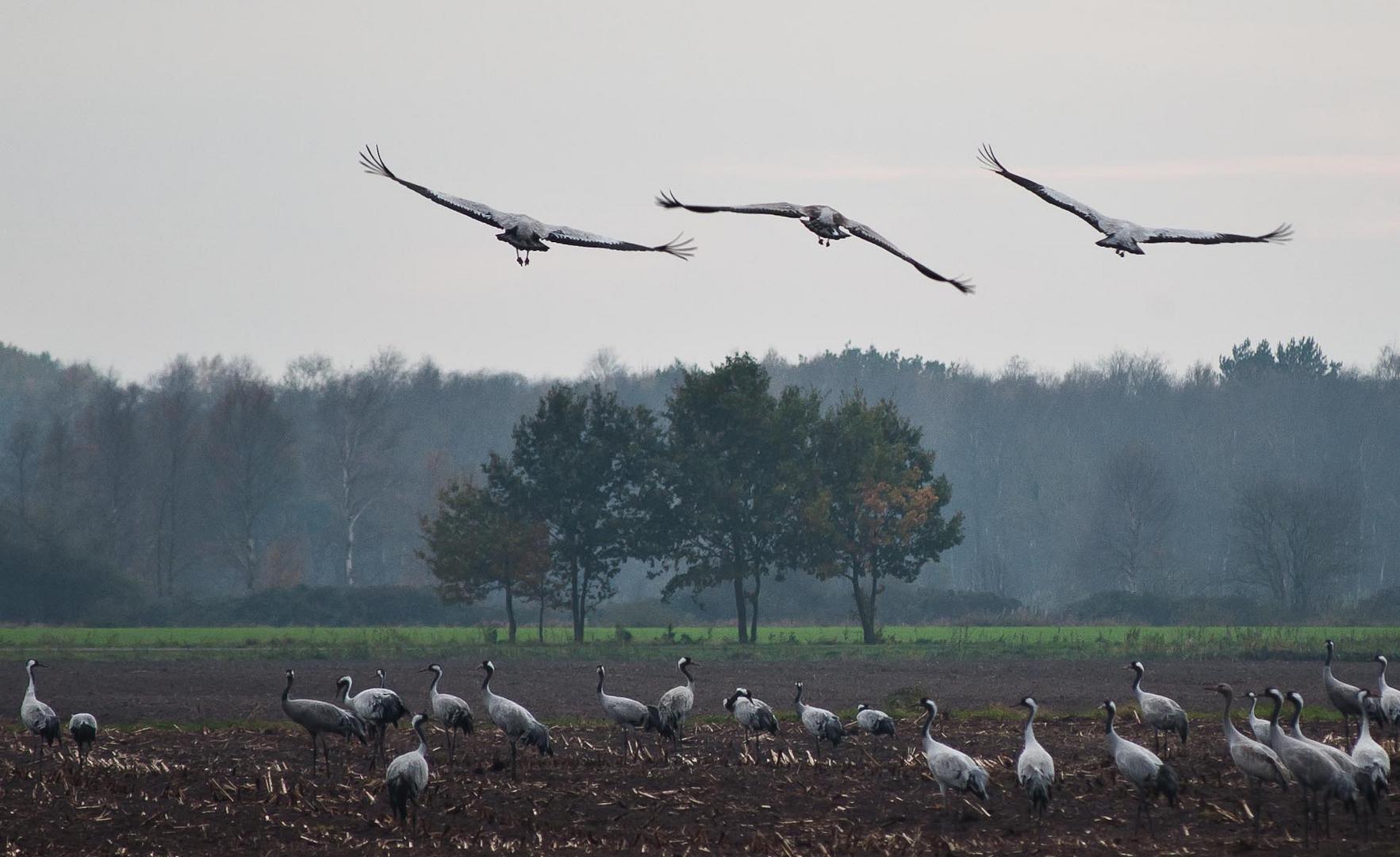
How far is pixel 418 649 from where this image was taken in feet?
178

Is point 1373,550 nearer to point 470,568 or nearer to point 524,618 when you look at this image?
point 524,618

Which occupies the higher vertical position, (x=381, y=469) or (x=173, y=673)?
(x=381, y=469)

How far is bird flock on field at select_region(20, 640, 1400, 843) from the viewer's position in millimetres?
17484

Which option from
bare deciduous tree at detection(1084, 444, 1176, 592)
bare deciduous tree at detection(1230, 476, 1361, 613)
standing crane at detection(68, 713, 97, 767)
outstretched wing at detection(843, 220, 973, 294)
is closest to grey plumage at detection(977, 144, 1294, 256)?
outstretched wing at detection(843, 220, 973, 294)

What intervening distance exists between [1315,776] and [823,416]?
65.6 m

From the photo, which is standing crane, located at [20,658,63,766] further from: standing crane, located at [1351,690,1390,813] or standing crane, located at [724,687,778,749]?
standing crane, located at [1351,690,1390,813]

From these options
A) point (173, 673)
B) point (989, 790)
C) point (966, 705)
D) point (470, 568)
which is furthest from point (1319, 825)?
point (470, 568)

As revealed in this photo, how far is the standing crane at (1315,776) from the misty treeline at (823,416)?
49148 mm

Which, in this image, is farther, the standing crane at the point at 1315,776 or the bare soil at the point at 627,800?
the bare soil at the point at 627,800

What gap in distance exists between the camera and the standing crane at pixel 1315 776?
17000 mm

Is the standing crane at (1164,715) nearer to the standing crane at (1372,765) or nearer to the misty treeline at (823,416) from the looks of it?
the standing crane at (1372,765)

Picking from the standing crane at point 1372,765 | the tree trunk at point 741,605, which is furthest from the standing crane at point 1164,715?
the tree trunk at point 741,605

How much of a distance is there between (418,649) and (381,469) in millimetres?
60821

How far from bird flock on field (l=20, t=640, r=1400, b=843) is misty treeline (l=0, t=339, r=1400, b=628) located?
4242 cm
